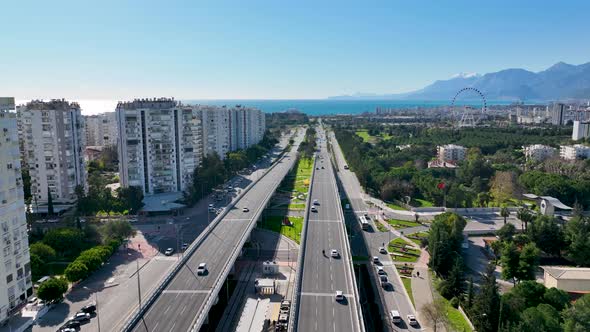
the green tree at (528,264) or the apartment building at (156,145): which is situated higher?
the apartment building at (156,145)

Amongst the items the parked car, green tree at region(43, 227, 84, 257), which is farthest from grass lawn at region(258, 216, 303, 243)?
the parked car

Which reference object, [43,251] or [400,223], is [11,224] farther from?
[400,223]

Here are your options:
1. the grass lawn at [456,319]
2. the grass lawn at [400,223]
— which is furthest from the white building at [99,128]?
the grass lawn at [456,319]

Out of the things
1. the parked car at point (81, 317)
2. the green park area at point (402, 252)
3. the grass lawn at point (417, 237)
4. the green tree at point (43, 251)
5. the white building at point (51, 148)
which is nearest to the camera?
the parked car at point (81, 317)

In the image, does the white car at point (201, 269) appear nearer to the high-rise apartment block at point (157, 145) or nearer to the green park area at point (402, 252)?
the green park area at point (402, 252)

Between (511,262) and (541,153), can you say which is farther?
(541,153)

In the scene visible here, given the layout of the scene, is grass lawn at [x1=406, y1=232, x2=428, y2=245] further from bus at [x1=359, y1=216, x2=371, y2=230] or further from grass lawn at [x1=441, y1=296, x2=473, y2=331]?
grass lawn at [x1=441, y1=296, x2=473, y2=331]

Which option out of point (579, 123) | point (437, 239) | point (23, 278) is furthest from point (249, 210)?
point (579, 123)

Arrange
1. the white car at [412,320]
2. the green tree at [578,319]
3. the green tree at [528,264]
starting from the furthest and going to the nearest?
the green tree at [528,264] → the white car at [412,320] → the green tree at [578,319]

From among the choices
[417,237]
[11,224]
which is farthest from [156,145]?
[417,237]
